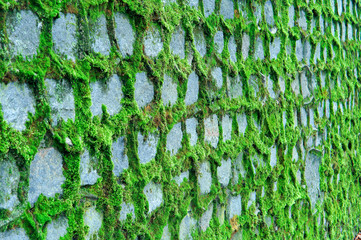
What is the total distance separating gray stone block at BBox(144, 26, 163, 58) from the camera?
1.38 metres

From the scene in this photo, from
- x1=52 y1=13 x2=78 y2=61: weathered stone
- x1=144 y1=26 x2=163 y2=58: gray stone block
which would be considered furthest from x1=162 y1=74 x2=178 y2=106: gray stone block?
x1=52 y1=13 x2=78 y2=61: weathered stone

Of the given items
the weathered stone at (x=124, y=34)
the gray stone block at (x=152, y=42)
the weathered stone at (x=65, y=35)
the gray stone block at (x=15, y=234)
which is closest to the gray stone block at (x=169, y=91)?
the gray stone block at (x=152, y=42)

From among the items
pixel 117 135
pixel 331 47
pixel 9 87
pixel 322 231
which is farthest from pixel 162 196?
pixel 331 47

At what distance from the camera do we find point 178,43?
1558mm

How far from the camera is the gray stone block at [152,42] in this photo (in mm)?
1378

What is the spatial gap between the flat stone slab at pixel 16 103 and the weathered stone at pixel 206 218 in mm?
994

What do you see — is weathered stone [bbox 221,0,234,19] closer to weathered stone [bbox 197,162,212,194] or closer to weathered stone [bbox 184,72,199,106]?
weathered stone [bbox 184,72,199,106]

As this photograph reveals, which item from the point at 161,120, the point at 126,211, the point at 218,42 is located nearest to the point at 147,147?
A: the point at 161,120

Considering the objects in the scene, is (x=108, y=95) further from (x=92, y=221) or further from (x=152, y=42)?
(x=92, y=221)

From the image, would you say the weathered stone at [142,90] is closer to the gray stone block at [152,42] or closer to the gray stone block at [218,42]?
the gray stone block at [152,42]

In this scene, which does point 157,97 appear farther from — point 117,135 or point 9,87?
point 9,87

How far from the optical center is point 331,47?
3.15m

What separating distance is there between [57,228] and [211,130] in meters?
0.88

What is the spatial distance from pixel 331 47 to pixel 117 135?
247 cm
